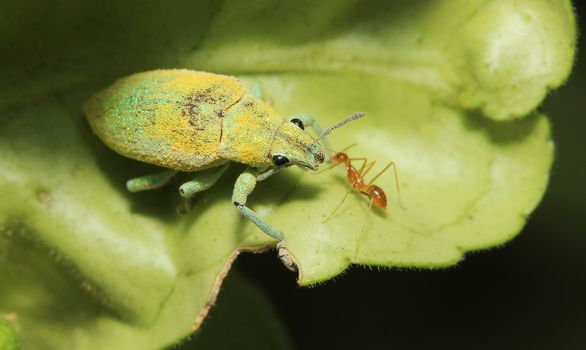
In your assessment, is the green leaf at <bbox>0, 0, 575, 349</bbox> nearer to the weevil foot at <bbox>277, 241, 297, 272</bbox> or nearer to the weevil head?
the weevil foot at <bbox>277, 241, 297, 272</bbox>

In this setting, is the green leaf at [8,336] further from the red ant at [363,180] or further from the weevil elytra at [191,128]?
the red ant at [363,180]

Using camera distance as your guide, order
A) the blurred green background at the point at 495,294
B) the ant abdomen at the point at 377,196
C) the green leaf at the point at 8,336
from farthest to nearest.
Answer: the blurred green background at the point at 495,294 → the ant abdomen at the point at 377,196 → the green leaf at the point at 8,336

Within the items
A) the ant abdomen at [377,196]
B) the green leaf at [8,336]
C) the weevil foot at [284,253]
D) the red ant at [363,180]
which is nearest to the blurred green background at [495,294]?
the red ant at [363,180]

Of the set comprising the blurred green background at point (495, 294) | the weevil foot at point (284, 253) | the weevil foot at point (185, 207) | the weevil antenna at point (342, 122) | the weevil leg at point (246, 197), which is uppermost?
the weevil antenna at point (342, 122)

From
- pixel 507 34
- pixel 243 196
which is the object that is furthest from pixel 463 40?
pixel 243 196

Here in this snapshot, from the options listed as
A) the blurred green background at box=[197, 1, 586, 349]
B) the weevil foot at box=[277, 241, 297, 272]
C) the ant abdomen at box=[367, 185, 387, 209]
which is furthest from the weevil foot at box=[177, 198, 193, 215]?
the blurred green background at box=[197, 1, 586, 349]

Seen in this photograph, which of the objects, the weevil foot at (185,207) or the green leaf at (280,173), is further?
the weevil foot at (185,207)

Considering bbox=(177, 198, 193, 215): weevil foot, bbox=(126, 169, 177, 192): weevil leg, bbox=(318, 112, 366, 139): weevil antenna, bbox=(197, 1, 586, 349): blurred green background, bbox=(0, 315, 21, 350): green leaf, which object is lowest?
bbox=(197, 1, 586, 349): blurred green background
